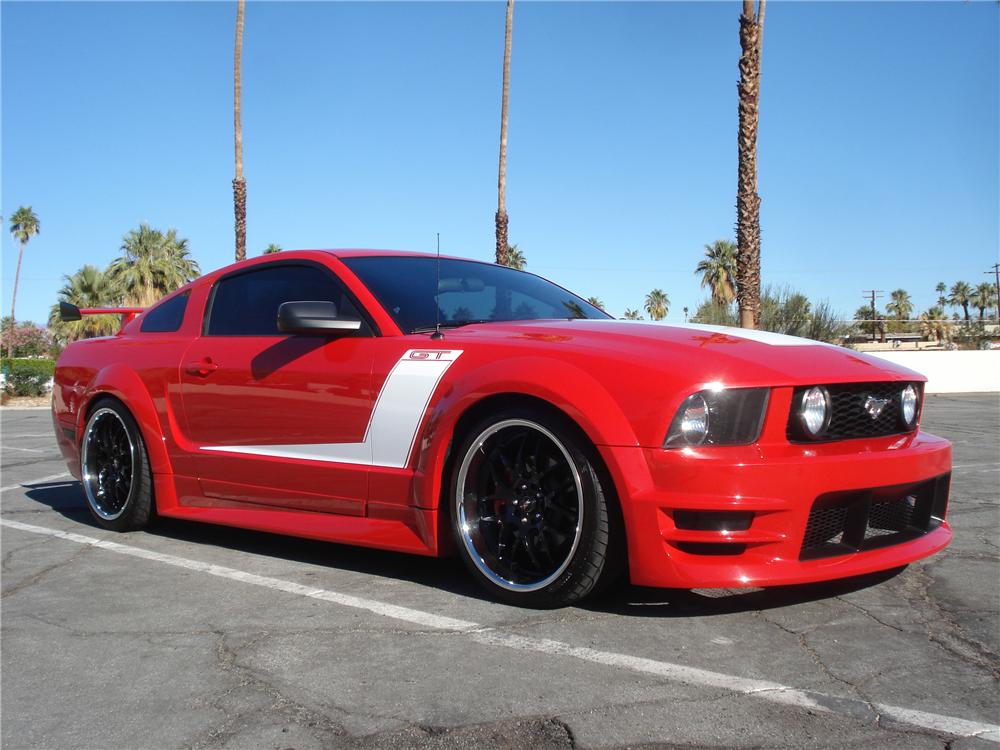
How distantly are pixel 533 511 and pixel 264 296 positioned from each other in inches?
82.1

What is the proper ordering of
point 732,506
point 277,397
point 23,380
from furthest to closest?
point 23,380 < point 277,397 < point 732,506

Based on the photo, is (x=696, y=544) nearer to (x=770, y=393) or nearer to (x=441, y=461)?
Answer: (x=770, y=393)

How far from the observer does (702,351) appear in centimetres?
326

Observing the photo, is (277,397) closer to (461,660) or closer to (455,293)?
(455,293)

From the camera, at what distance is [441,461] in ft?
12.1

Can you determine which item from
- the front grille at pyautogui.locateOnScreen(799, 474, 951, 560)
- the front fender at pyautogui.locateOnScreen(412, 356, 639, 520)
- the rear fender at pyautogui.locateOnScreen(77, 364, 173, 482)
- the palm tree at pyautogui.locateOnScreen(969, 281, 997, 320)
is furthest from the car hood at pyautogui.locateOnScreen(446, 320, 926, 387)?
the palm tree at pyautogui.locateOnScreen(969, 281, 997, 320)

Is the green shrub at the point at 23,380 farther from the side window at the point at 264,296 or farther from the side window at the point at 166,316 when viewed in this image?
the side window at the point at 264,296

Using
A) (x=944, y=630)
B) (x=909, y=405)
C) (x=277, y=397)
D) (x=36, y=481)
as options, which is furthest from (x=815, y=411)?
(x=36, y=481)

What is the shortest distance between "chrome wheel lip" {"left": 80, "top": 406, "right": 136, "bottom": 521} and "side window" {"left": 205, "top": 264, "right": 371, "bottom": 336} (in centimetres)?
84

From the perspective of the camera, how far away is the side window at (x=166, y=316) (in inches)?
204

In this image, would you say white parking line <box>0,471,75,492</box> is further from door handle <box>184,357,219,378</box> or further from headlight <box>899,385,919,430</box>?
headlight <box>899,385,919,430</box>

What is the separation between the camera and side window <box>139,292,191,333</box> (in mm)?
5176

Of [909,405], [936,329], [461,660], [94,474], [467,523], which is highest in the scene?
[936,329]

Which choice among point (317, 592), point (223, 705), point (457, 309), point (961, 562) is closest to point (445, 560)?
point (317, 592)
